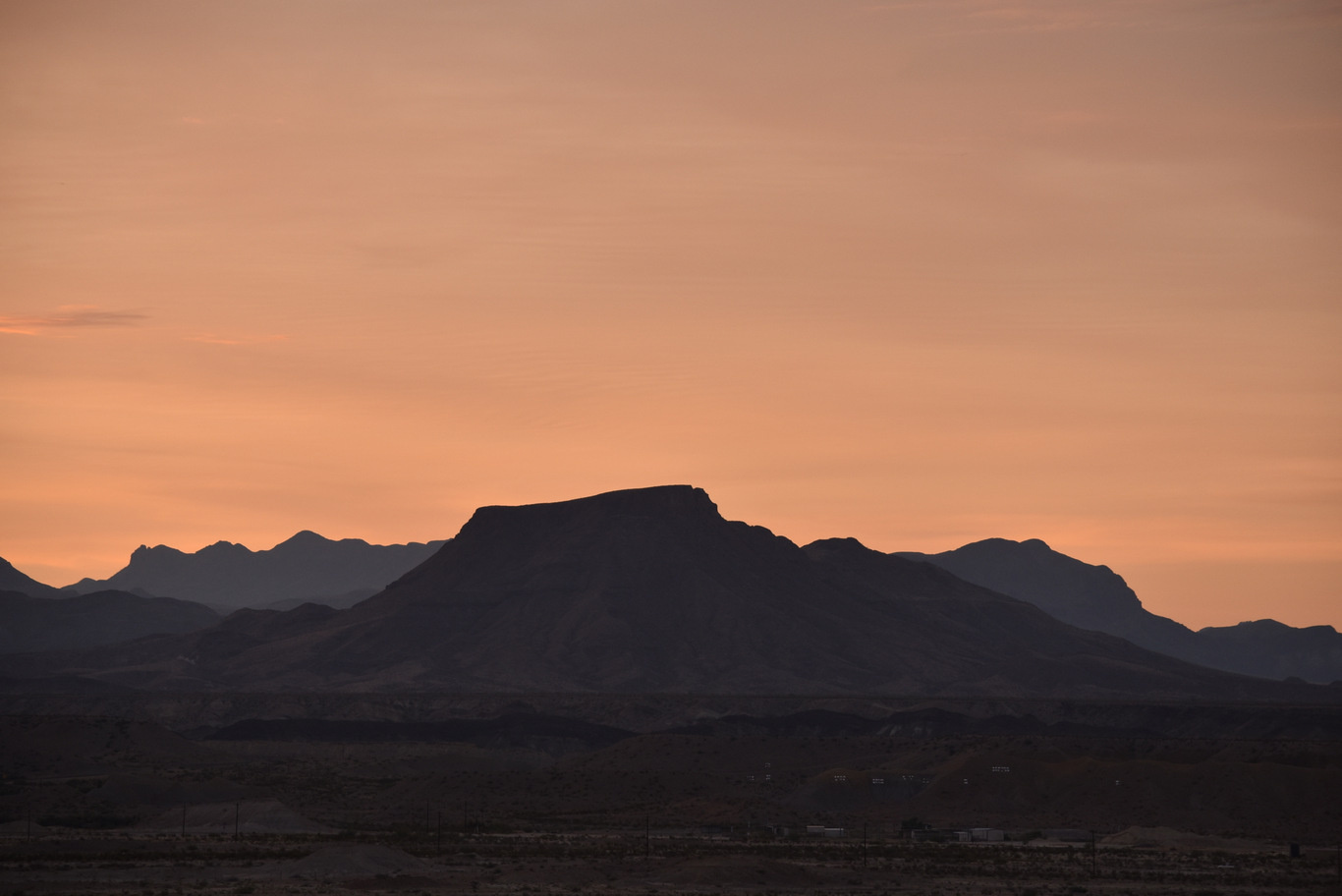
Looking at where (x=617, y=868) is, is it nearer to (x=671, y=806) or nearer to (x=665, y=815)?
(x=665, y=815)

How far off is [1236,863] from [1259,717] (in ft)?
339

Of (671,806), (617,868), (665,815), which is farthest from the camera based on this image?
(671,806)

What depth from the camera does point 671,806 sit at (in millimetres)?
106000

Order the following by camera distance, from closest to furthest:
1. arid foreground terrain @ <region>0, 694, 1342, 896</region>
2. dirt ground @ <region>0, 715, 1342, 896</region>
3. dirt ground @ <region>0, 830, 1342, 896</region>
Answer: dirt ground @ <region>0, 830, 1342, 896</region> < dirt ground @ <region>0, 715, 1342, 896</region> < arid foreground terrain @ <region>0, 694, 1342, 896</region>

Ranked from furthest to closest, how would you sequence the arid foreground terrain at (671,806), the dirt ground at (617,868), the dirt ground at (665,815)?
the arid foreground terrain at (671,806) < the dirt ground at (665,815) < the dirt ground at (617,868)

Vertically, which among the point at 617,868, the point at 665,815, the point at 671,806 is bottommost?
the point at 617,868

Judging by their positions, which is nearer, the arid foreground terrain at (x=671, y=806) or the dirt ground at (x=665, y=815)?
the dirt ground at (x=665, y=815)

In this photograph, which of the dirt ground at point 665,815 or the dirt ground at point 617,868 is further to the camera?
the dirt ground at point 665,815

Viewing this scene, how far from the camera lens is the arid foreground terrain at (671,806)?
6894 centimetres

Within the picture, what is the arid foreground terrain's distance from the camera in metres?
68.9

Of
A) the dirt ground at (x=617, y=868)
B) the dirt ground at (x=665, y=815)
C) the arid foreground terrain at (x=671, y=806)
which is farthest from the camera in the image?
the arid foreground terrain at (x=671, y=806)

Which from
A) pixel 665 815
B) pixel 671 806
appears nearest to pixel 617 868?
pixel 665 815

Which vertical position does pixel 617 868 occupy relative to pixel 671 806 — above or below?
below

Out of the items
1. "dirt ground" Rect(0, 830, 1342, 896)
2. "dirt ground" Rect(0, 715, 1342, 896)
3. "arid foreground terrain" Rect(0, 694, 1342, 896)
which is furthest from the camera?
"arid foreground terrain" Rect(0, 694, 1342, 896)
